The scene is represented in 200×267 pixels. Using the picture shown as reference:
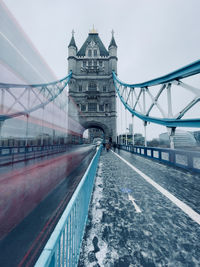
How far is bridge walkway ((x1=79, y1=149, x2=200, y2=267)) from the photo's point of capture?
1615 millimetres

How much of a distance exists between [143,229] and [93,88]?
33.7 meters

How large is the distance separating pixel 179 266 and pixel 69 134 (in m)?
30.0

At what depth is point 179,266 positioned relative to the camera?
1.49m

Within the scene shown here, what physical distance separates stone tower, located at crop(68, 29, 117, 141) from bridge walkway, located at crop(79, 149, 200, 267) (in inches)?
1024

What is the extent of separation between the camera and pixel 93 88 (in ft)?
105

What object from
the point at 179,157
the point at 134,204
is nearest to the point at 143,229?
the point at 134,204

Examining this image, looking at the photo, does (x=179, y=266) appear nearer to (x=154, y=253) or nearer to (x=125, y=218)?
(x=154, y=253)

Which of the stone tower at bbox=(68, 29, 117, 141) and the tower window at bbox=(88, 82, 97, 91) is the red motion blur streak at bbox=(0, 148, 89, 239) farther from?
the tower window at bbox=(88, 82, 97, 91)

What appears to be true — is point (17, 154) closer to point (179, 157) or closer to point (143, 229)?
point (143, 229)

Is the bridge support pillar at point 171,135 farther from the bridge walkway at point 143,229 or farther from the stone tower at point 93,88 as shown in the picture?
the stone tower at point 93,88

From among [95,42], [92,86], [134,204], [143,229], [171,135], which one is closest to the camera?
[143,229]

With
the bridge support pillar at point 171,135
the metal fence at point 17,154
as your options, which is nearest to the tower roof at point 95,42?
the metal fence at point 17,154

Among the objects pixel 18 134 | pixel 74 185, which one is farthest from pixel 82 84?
pixel 74 185

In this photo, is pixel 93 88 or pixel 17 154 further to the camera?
pixel 93 88
